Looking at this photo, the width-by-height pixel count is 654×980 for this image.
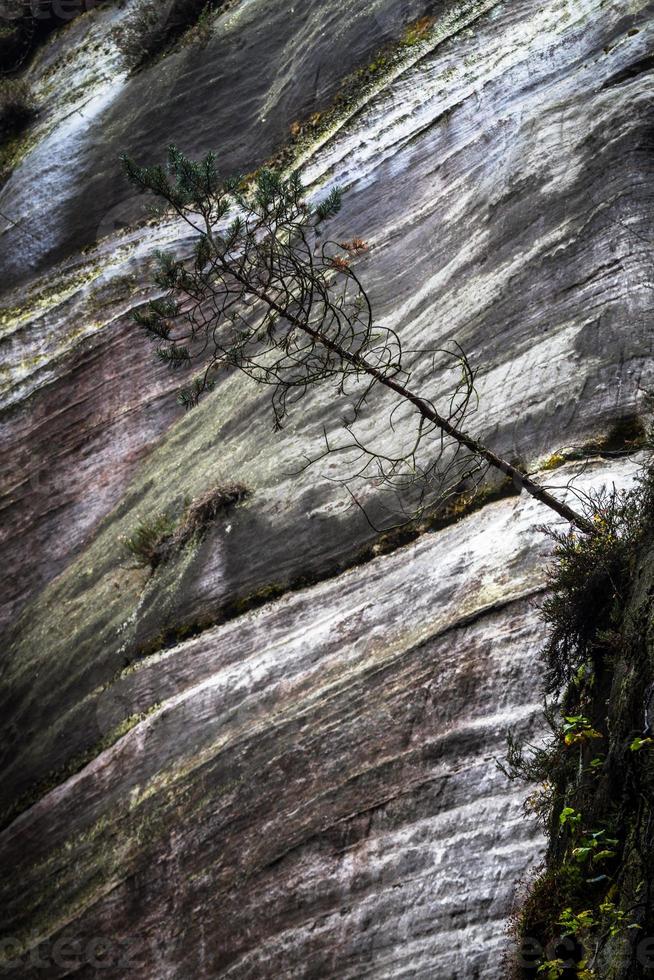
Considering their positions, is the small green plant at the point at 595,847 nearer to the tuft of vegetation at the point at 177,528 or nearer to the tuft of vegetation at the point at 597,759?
the tuft of vegetation at the point at 597,759

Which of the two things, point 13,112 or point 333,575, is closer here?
point 333,575

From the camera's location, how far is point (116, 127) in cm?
1550

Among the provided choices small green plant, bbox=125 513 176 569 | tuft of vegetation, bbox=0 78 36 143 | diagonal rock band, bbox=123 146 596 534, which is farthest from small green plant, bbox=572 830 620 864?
tuft of vegetation, bbox=0 78 36 143

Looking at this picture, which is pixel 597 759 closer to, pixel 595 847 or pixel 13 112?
pixel 595 847

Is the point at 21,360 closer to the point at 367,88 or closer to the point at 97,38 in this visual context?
the point at 367,88

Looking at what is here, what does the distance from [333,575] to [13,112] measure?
14108mm

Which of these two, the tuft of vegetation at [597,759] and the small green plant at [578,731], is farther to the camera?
the small green plant at [578,731]

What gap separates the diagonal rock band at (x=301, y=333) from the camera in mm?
5660

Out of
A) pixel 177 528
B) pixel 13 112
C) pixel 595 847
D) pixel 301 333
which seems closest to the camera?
pixel 595 847

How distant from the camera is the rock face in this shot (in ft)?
20.1

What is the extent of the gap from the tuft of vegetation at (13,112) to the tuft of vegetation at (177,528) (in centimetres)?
1131

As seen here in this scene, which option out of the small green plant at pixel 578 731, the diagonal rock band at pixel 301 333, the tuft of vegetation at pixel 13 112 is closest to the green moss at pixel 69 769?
the diagonal rock band at pixel 301 333

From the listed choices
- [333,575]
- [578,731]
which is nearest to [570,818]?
[578,731]

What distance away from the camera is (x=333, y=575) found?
793 cm
